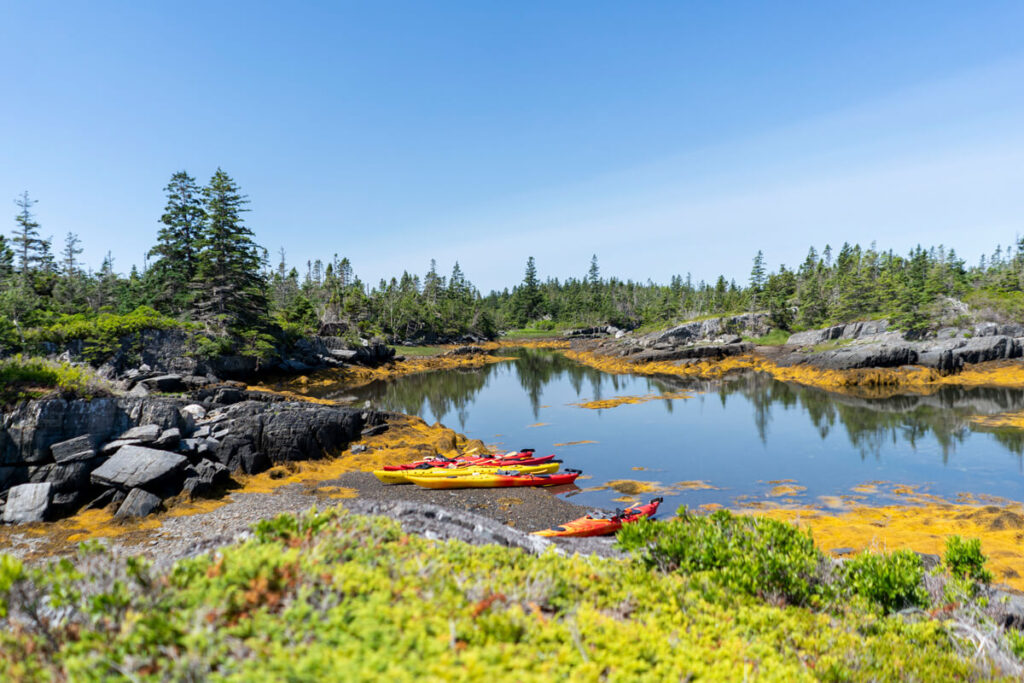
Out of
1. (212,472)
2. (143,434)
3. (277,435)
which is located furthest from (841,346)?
(143,434)

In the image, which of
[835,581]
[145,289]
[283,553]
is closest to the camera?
[283,553]

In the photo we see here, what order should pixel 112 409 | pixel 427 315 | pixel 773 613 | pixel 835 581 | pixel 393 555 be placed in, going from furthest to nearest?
pixel 427 315 → pixel 112 409 → pixel 835 581 → pixel 773 613 → pixel 393 555

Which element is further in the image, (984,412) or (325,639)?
(984,412)

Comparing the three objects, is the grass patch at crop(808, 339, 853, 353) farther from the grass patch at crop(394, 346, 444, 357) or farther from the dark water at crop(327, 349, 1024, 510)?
the grass patch at crop(394, 346, 444, 357)

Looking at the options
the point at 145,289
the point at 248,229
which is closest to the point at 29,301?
the point at 248,229

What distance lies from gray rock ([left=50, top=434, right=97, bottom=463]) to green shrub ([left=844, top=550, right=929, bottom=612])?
83.6 ft

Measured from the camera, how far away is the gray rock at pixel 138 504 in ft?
57.1

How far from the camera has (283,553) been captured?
6016mm

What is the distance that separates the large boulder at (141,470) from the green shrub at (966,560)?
80.9 feet

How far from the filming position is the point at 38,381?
2103 cm

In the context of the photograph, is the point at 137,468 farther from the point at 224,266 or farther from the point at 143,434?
the point at 224,266

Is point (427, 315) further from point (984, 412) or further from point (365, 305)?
point (984, 412)

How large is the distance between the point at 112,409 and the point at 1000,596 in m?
29.8

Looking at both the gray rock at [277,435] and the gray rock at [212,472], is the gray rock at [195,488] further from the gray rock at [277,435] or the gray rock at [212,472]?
the gray rock at [277,435]
